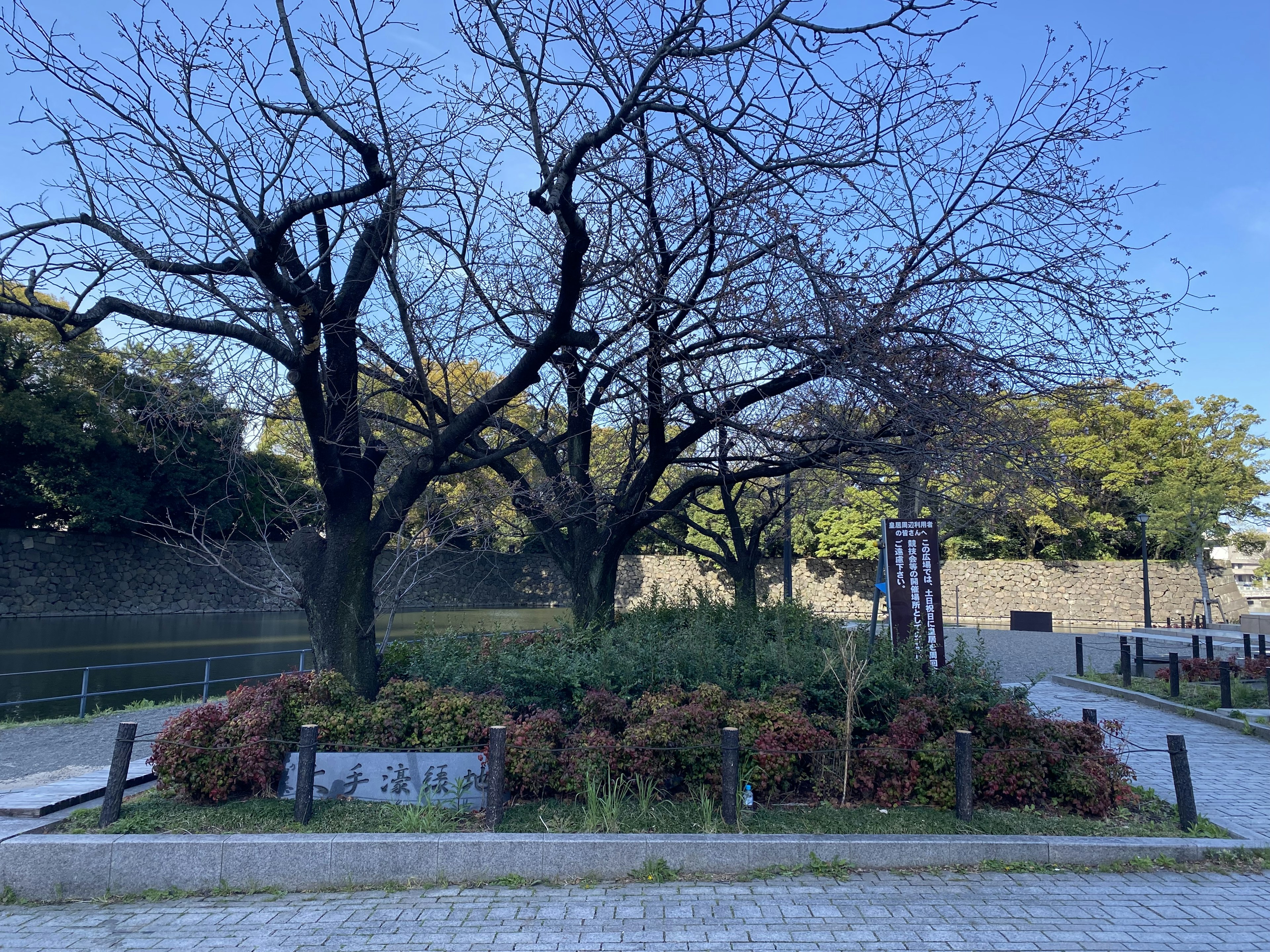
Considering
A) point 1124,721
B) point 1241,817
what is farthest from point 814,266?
point 1124,721

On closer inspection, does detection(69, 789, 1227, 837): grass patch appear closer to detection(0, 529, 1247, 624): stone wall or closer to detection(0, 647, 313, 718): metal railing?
detection(0, 647, 313, 718): metal railing

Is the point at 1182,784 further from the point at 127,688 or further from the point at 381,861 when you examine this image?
the point at 127,688

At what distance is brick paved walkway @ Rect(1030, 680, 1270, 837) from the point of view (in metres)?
7.31

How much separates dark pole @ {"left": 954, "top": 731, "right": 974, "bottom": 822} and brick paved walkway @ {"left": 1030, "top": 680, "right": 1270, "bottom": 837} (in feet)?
7.13

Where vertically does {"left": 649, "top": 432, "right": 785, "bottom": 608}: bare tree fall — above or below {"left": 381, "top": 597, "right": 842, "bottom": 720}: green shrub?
above

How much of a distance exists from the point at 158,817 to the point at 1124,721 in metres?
12.0

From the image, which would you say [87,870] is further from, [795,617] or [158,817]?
[795,617]

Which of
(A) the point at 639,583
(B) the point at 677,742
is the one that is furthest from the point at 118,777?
(A) the point at 639,583

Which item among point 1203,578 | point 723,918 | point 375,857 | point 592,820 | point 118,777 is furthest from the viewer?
point 1203,578

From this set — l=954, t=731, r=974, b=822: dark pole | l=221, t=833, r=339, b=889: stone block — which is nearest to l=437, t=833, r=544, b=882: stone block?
l=221, t=833, r=339, b=889: stone block

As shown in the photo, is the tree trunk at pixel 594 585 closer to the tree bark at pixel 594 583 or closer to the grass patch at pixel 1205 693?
the tree bark at pixel 594 583

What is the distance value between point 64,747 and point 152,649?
13.9 m

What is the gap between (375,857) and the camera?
567cm

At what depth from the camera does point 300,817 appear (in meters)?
6.12
